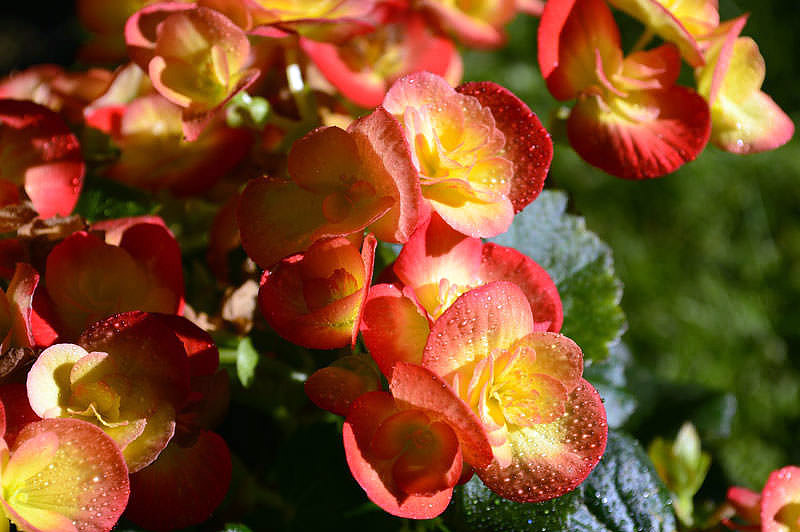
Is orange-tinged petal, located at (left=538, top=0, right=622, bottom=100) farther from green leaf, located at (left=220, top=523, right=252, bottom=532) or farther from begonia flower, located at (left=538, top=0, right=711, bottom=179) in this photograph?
green leaf, located at (left=220, top=523, right=252, bottom=532)

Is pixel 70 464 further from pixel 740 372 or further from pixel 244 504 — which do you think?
pixel 740 372

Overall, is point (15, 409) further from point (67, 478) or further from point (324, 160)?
point (324, 160)

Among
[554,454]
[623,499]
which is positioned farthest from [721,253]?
[554,454]

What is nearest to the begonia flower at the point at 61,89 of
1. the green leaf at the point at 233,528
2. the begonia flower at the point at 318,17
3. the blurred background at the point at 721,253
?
the begonia flower at the point at 318,17

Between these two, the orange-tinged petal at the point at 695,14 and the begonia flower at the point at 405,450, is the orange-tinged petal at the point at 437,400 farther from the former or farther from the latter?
the orange-tinged petal at the point at 695,14

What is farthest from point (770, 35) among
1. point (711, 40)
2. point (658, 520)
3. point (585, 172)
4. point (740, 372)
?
point (658, 520)

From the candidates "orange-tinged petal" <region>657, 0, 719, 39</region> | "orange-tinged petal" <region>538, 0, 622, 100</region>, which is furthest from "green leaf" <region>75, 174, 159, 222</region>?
"orange-tinged petal" <region>657, 0, 719, 39</region>

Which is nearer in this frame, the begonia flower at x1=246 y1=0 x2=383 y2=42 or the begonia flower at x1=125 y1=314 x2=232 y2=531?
the begonia flower at x1=125 y1=314 x2=232 y2=531

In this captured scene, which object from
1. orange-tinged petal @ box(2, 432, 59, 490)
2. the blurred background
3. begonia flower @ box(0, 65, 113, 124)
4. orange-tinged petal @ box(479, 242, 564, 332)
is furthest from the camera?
the blurred background
